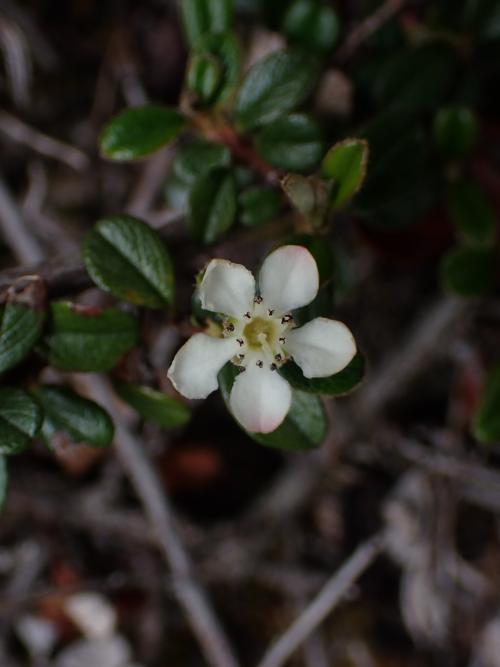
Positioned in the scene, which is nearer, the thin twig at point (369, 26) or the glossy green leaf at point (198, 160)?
the glossy green leaf at point (198, 160)

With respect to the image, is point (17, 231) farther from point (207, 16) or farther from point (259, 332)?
point (259, 332)

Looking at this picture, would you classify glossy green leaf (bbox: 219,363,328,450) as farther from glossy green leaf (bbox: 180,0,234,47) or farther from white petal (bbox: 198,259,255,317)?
glossy green leaf (bbox: 180,0,234,47)

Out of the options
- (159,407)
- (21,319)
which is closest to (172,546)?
(159,407)

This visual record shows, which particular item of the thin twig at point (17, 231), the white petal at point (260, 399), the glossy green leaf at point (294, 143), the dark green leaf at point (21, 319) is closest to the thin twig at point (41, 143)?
the thin twig at point (17, 231)

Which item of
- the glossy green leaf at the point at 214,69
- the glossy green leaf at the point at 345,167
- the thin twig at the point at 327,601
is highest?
the glossy green leaf at the point at 214,69

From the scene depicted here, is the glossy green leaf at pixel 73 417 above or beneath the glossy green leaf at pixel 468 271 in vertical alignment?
above

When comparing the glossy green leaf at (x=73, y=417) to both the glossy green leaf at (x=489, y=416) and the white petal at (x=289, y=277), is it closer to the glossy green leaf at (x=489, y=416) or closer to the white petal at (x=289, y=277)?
the white petal at (x=289, y=277)
